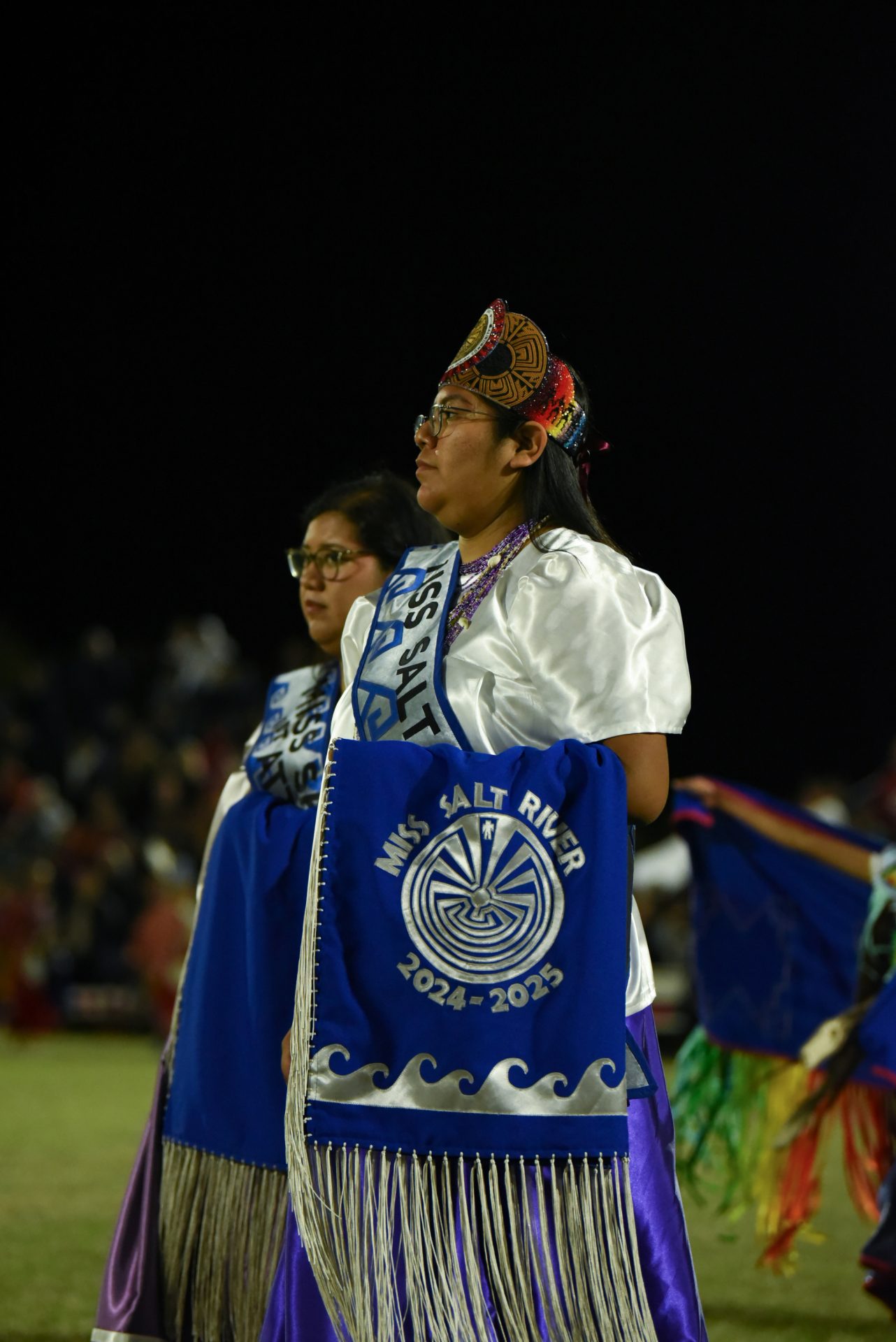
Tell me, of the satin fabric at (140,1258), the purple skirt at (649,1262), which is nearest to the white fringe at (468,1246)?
the purple skirt at (649,1262)

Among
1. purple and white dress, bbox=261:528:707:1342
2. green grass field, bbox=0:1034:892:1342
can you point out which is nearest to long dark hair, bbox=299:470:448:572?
purple and white dress, bbox=261:528:707:1342

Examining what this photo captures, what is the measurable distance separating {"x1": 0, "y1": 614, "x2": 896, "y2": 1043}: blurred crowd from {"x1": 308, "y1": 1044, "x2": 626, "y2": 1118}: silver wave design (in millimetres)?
7146

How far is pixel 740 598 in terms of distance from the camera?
1132 centimetres

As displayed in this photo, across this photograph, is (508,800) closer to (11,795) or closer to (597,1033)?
(597,1033)

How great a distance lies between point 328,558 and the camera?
2.57 metres

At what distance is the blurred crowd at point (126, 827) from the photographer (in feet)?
31.1

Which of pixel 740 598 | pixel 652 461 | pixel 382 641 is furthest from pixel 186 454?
pixel 382 641

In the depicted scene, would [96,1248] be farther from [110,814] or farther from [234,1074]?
[110,814]

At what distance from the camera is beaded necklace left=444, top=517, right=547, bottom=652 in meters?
1.85

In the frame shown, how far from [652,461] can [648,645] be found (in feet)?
22.2

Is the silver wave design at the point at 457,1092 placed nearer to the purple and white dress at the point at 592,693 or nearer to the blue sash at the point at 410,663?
the purple and white dress at the point at 592,693

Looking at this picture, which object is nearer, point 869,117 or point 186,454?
point 869,117

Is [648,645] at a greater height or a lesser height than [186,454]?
lesser

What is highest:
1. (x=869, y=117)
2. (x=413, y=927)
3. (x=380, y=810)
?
(x=869, y=117)
